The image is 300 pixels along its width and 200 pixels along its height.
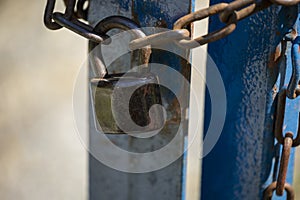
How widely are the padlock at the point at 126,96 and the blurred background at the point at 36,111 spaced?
1.80 metres

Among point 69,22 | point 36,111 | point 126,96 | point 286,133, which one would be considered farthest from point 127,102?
point 36,111

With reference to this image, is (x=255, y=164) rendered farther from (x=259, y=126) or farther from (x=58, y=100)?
(x=58, y=100)

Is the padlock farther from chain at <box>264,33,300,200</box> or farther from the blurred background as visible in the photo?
the blurred background

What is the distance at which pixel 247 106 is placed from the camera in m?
0.90

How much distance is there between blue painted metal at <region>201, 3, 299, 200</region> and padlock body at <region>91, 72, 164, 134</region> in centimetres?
16

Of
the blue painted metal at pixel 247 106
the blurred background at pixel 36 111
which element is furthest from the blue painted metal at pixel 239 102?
the blurred background at pixel 36 111

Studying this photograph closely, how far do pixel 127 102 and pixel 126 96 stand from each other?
0.03 ft

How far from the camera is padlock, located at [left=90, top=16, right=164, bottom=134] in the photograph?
30.8 inches

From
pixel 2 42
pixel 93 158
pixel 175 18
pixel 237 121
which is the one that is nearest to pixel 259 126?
pixel 237 121

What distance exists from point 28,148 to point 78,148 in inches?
9.0

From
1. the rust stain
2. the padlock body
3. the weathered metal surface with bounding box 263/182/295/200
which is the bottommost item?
the weathered metal surface with bounding box 263/182/295/200

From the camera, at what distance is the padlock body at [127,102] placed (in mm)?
781

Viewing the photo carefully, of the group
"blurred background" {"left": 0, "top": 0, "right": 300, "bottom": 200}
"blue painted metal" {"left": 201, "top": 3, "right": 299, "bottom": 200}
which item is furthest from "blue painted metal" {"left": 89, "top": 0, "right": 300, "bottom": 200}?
"blurred background" {"left": 0, "top": 0, "right": 300, "bottom": 200}

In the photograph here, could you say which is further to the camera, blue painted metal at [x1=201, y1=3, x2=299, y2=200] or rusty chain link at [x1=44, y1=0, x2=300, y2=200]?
blue painted metal at [x1=201, y1=3, x2=299, y2=200]
